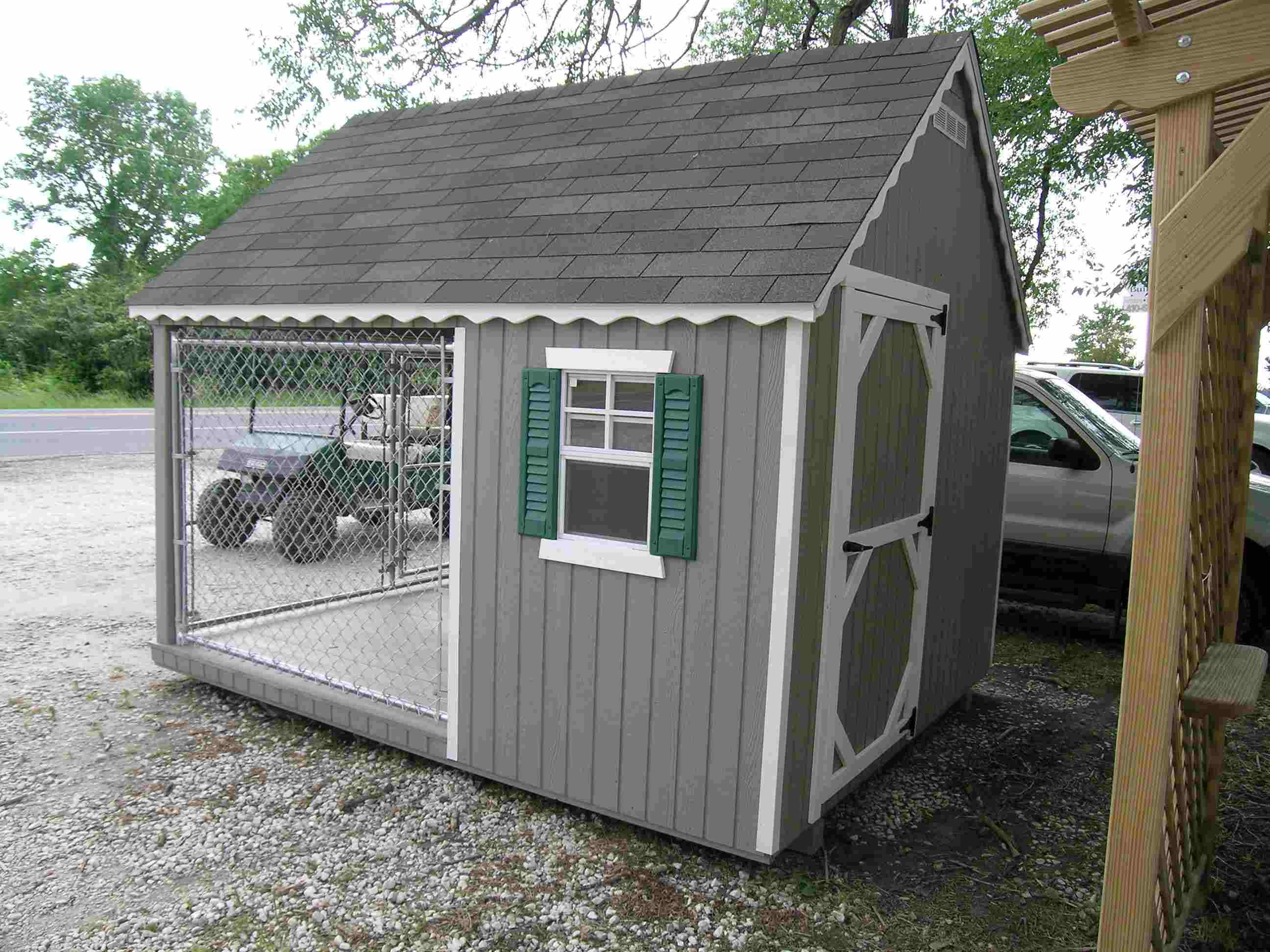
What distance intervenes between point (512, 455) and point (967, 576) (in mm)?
2914

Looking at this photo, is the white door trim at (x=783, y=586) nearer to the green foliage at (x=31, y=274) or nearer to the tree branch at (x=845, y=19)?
→ the tree branch at (x=845, y=19)

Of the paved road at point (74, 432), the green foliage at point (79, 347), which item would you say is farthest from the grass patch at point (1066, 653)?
the green foliage at point (79, 347)

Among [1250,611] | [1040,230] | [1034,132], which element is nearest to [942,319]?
[1250,611]

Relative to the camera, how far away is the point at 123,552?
9812 mm

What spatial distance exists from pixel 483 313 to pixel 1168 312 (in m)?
2.73

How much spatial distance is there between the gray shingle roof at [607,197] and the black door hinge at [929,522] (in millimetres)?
1811

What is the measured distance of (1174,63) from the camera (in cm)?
224

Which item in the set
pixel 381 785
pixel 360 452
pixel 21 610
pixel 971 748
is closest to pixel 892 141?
pixel 971 748

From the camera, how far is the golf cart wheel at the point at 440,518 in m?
4.53

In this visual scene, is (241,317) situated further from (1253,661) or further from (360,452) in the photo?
(1253,661)

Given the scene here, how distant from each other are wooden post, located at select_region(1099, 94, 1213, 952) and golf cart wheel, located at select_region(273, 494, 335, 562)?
250 inches

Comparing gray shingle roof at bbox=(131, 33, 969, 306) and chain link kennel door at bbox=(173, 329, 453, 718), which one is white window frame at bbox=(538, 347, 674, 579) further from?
chain link kennel door at bbox=(173, 329, 453, 718)

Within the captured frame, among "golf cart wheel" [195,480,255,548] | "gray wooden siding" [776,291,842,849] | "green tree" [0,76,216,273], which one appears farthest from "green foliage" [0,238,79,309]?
"gray wooden siding" [776,291,842,849]

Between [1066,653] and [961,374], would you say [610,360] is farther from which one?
[1066,653]
